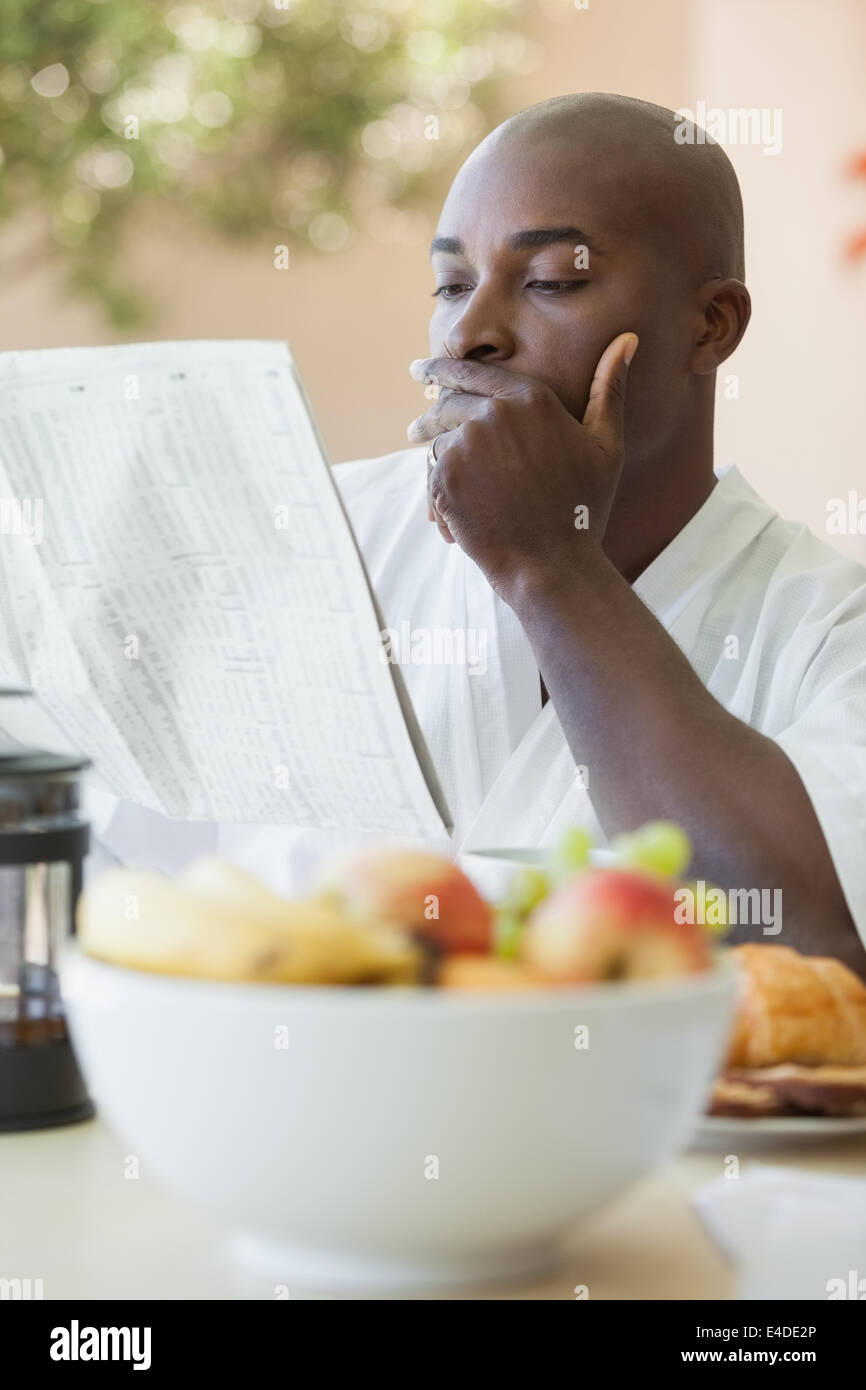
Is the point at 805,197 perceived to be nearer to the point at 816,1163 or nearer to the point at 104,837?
the point at 104,837

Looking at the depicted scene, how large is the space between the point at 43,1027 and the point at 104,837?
2.63 feet

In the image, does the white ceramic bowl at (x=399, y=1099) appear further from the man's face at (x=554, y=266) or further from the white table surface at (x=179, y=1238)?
the man's face at (x=554, y=266)

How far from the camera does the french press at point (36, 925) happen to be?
758mm

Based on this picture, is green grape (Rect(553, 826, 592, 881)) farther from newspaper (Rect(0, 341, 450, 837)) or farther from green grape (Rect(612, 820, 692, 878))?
newspaper (Rect(0, 341, 450, 837))

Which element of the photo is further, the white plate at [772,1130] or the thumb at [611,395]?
the thumb at [611,395]

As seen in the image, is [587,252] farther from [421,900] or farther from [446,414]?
[421,900]

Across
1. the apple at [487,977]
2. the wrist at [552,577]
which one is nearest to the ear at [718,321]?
the wrist at [552,577]

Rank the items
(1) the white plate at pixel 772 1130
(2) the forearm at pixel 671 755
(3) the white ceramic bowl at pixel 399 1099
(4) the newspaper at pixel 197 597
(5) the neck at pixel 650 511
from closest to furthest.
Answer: (3) the white ceramic bowl at pixel 399 1099 < (1) the white plate at pixel 772 1130 < (4) the newspaper at pixel 197 597 < (2) the forearm at pixel 671 755 < (5) the neck at pixel 650 511

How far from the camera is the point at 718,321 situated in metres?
1.68

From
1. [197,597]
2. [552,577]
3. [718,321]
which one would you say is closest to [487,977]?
[197,597]

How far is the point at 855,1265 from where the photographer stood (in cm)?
57

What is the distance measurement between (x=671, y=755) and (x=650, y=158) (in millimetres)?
715

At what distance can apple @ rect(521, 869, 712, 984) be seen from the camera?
0.53 meters

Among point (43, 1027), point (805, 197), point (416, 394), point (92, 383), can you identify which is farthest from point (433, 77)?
point (43, 1027)
